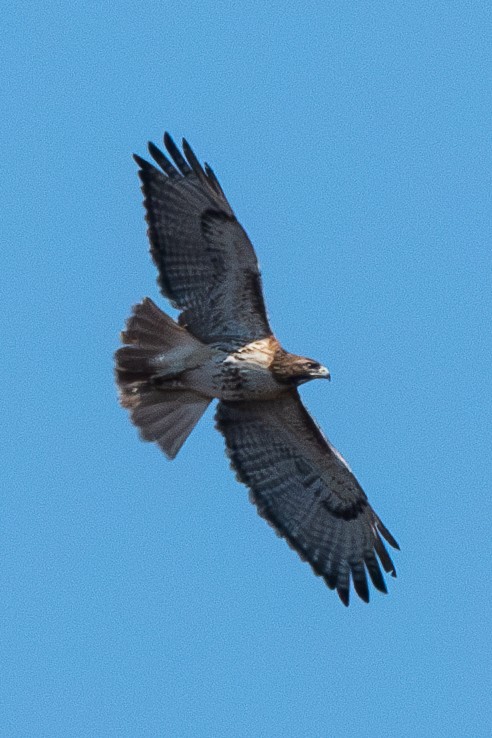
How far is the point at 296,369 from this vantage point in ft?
51.0

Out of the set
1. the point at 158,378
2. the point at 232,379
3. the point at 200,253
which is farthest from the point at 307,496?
the point at 200,253

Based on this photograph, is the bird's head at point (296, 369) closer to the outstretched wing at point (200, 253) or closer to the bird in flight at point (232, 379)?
the bird in flight at point (232, 379)

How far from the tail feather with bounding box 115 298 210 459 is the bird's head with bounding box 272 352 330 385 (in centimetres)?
69

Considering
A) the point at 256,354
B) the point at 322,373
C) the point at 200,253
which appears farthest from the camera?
the point at 200,253

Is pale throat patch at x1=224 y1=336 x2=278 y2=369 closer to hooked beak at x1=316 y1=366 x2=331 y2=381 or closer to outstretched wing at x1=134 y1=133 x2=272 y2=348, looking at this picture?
outstretched wing at x1=134 y1=133 x2=272 y2=348

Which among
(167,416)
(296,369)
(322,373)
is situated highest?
(167,416)

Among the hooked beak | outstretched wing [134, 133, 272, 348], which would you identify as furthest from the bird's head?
outstretched wing [134, 133, 272, 348]

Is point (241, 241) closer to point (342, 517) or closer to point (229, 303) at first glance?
point (229, 303)

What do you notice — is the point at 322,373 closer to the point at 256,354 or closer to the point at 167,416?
the point at 256,354

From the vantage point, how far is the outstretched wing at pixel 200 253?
15.7 metres

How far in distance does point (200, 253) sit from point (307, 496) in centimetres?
223

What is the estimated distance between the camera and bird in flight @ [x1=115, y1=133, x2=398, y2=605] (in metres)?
15.7

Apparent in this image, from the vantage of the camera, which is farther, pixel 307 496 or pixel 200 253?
pixel 307 496

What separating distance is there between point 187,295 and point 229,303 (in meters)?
0.36
